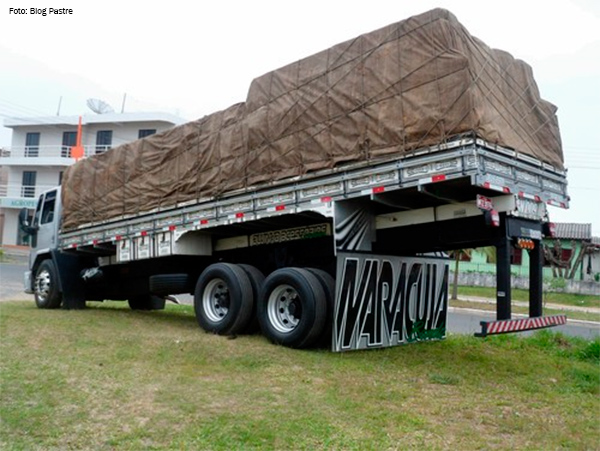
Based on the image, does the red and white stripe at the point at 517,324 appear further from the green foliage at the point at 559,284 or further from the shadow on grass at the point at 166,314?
the green foliage at the point at 559,284

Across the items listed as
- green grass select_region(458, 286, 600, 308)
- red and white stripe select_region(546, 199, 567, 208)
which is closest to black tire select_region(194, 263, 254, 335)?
red and white stripe select_region(546, 199, 567, 208)

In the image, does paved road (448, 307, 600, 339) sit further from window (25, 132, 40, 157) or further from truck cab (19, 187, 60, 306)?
window (25, 132, 40, 157)

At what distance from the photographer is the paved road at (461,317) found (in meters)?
14.3

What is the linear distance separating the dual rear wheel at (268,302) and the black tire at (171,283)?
1134mm

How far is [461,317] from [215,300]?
10.3 metres

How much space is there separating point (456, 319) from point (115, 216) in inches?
393

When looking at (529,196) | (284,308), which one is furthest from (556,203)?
(284,308)

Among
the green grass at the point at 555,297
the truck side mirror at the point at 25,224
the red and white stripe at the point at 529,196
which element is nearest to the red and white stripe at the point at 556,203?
the red and white stripe at the point at 529,196

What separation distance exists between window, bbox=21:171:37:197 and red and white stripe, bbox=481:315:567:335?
40360mm

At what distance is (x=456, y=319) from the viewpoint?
54.0ft

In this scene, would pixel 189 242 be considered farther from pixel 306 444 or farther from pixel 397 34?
pixel 306 444

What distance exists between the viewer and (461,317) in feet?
56.9

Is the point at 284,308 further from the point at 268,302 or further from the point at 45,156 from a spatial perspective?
the point at 45,156

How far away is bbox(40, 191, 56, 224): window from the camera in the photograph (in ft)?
44.7
